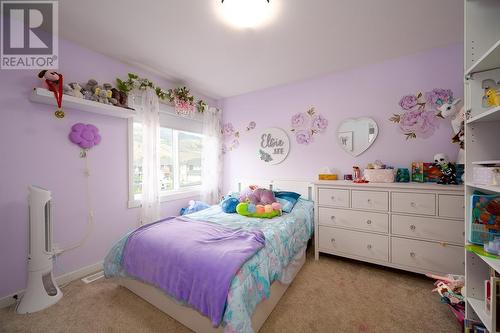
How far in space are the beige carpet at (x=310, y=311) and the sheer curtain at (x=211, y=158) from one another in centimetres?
200

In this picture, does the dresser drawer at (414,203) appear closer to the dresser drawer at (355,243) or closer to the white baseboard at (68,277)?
the dresser drawer at (355,243)

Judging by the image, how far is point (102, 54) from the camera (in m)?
2.43

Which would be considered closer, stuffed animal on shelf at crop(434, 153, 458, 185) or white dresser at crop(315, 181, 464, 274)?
white dresser at crop(315, 181, 464, 274)

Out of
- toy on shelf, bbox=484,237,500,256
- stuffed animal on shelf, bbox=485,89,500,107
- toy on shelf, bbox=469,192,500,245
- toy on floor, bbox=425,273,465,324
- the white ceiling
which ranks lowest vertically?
toy on floor, bbox=425,273,465,324

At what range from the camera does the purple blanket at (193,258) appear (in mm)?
1310

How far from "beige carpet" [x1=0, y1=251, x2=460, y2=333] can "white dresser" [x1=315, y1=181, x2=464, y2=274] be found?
28 centimetres

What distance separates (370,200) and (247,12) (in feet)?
7.70

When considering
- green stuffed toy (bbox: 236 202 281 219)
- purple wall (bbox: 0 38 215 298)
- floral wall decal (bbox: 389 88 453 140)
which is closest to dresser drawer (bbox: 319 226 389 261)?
green stuffed toy (bbox: 236 202 281 219)

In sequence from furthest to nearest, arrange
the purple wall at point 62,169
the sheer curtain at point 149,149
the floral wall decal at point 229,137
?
1. the floral wall decal at point 229,137
2. the sheer curtain at point 149,149
3. the purple wall at point 62,169

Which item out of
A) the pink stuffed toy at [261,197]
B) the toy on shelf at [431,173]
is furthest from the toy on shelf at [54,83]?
the toy on shelf at [431,173]

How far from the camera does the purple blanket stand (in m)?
1.31

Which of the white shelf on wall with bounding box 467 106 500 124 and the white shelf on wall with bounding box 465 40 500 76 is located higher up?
the white shelf on wall with bounding box 465 40 500 76

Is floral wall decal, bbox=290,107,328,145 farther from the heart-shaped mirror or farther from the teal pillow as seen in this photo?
the teal pillow

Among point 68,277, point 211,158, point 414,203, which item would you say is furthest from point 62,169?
point 414,203
